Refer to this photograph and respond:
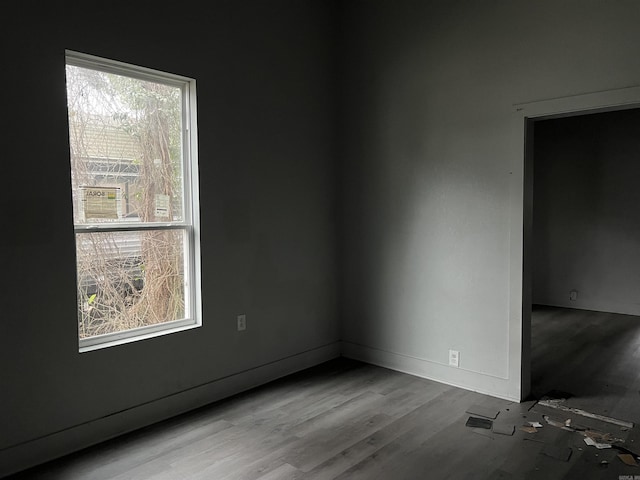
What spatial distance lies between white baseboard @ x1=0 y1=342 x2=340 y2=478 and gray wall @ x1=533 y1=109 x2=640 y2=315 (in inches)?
167

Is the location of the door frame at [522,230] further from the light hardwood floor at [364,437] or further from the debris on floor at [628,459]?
the debris on floor at [628,459]

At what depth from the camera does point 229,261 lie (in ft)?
12.2

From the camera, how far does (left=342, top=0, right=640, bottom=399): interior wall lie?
3355mm

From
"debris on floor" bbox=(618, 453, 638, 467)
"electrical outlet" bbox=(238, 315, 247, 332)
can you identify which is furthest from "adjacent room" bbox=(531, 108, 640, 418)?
"electrical outlet" bbox=(238, 315, 247, 332)

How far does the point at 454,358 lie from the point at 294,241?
1.61m

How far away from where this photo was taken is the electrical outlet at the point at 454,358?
3.92 m

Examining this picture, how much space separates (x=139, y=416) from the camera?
3.21m

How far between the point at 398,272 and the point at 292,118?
1592 millimetres

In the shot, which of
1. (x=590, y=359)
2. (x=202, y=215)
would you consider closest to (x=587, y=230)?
(x=590, y=359)

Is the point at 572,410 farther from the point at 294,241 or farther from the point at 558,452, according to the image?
the point at 294,241

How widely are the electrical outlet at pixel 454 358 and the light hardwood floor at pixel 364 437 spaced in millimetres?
188

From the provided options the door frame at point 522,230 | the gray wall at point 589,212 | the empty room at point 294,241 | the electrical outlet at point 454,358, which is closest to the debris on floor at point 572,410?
the empty room at point 294,241

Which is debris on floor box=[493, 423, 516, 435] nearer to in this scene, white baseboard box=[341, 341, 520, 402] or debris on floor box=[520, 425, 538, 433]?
debris on floor box=[520, 425, 538, 433]

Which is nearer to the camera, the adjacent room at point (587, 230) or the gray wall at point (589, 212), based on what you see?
the adjacent room at point (587, 230)
